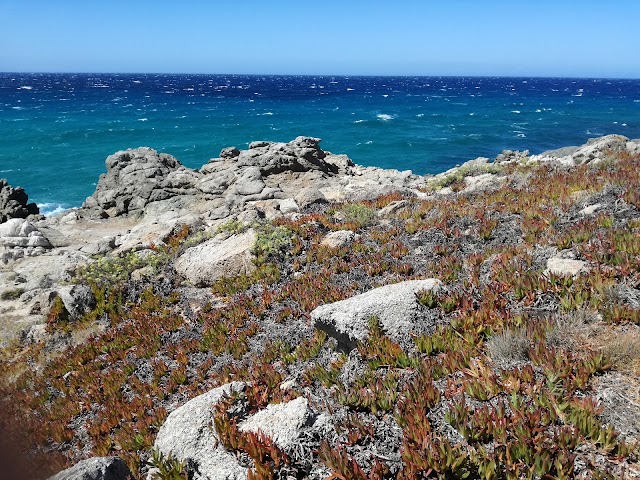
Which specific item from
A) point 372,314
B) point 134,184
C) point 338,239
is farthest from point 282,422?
point 134,184

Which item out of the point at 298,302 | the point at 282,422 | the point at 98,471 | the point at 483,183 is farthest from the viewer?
the point at 483,183

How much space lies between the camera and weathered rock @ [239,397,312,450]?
502cm

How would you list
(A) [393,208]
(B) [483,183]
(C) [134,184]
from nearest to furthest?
(A) [393,208], (B) [483,183], (C) [134,184]

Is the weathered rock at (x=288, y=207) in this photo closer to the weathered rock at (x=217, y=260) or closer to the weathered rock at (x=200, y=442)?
the weathered rock at (x=217, y=260)

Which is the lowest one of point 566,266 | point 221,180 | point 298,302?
point 298,302

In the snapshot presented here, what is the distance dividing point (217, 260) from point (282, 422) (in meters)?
7.80

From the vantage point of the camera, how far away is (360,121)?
270 feet

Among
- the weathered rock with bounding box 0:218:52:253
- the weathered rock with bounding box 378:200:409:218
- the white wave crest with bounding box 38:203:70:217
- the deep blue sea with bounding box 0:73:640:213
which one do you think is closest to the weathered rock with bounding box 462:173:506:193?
the weathered rock with bounding box 378:200:409:218

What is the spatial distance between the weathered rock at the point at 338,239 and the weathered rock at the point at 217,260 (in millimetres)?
2182

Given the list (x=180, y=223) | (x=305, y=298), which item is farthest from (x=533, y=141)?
(x=305, y=298)

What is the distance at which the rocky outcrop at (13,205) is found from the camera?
29438 millimetres

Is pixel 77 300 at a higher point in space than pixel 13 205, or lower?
higher

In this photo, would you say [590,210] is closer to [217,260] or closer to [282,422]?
[282,422]

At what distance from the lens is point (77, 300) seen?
39.7 ft
